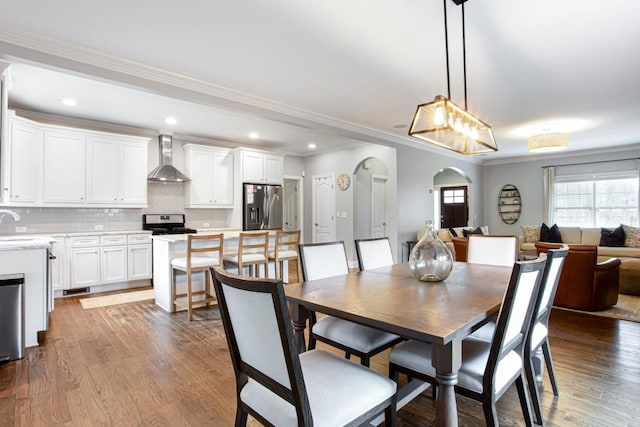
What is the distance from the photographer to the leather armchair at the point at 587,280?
3912 millimetres

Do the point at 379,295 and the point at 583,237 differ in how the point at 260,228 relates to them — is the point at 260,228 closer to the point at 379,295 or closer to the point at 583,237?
the point at 379,295

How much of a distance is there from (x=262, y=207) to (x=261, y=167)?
804mm

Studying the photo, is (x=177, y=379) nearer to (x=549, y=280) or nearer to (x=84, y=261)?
(x=549, y=280)

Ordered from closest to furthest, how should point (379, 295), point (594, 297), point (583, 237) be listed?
point (379, 295)
point (594, 297)
point (583, 237)

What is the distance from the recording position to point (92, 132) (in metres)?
5.00

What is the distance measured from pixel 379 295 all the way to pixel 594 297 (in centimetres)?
362

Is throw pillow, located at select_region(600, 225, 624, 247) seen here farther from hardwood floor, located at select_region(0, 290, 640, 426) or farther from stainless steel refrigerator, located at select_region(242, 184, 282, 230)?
stainless steel refrigerator, located at select_region(242, 184, 282, 230)

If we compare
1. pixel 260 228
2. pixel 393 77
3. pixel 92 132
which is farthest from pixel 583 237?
pixel 92 132

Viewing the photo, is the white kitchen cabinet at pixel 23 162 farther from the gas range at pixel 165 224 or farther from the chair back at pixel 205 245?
the chair back at pixel 205 245

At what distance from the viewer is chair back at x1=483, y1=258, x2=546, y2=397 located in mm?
1394

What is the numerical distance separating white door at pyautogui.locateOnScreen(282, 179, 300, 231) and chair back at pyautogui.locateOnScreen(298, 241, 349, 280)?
5587 millimetres

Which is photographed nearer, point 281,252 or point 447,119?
point 447,119

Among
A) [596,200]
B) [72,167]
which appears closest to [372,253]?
[72,167]

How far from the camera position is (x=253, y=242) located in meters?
4.68
